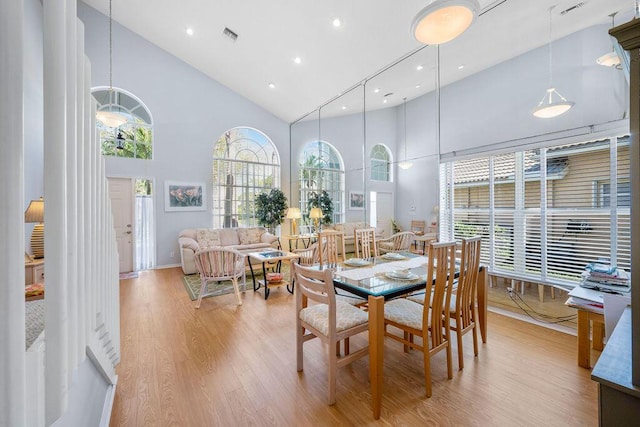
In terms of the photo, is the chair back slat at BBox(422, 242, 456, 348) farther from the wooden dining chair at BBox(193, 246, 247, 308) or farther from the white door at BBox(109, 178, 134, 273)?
the white door at BBox(109, 178, 134, 273)

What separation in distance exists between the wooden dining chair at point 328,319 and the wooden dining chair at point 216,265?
1.81m

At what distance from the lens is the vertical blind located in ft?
11.4

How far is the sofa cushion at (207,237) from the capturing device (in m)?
5.85

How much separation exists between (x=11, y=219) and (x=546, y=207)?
17.9 ft

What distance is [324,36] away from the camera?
13.8 ft

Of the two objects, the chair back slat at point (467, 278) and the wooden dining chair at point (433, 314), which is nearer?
the wooden dining chair at point (433, 314)

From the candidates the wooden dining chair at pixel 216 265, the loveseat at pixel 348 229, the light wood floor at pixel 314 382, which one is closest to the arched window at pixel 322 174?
the loveseat at pixel 348 229

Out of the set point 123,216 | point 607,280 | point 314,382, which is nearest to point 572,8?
point 607,280

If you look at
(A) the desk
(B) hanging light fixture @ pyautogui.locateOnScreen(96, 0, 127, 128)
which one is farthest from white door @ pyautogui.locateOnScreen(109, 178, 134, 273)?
(A) the desk

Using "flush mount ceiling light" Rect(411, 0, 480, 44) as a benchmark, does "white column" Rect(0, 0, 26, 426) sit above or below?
below

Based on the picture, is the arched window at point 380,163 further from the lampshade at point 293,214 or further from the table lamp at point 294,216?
the lampshade at point 293,214

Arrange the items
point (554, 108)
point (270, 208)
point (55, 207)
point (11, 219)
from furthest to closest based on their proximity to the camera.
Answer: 1. point (270, 208)
2. point (554, 108)
3. point (55, 207)
4. point (11, 219)

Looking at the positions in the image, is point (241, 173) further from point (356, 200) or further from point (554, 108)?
point (554, 108)

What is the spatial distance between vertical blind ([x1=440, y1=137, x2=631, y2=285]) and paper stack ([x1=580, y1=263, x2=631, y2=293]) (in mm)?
1553
